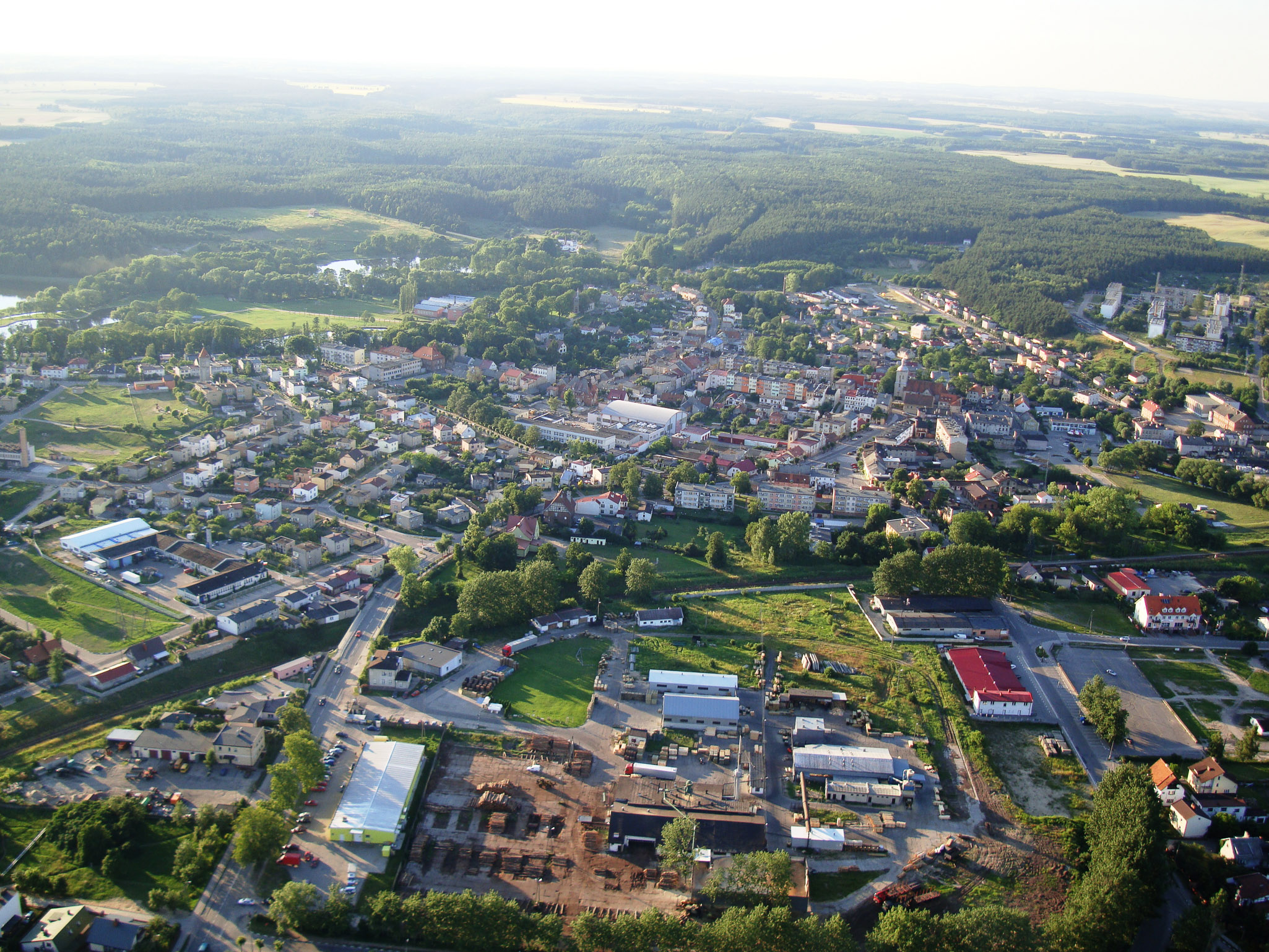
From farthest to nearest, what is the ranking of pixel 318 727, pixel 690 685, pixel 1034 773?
pixel 690 685 → pixel 318 727 → pixel 1034 773

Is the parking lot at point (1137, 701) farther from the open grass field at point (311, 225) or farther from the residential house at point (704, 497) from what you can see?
the open grass field at point (311, 225)

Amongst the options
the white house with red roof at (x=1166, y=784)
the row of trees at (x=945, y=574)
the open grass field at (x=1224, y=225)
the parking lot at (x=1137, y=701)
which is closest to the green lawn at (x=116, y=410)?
the row of trees at (x=945, y=574)

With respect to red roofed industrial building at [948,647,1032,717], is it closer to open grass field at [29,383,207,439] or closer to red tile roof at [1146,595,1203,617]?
red tile roof at [1146,595,1203,617]

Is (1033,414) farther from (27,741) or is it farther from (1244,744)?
(27,741)

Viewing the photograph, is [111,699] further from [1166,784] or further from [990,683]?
[1166,784]

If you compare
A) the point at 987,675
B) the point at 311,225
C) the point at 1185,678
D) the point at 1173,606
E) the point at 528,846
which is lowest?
the point at 528,846

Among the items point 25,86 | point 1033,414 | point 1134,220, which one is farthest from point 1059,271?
point 25,86

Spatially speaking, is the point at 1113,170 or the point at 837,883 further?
the point at 1113,170

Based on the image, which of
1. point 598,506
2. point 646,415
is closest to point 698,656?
point 598,506

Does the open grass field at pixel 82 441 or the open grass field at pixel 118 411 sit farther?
the open grass field at pixel 118 411
